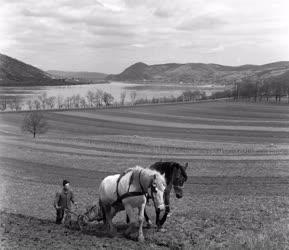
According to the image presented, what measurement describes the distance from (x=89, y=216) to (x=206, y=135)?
167ft

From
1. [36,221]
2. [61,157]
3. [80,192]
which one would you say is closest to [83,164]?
[61,157]

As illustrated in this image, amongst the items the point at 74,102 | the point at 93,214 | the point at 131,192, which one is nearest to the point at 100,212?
the point at 93,214

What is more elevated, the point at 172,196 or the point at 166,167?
the point at 166,167

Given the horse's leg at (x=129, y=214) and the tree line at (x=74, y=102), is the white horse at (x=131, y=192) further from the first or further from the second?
the tree line at (x=74, y=102)

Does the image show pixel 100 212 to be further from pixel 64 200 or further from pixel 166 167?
pixel 166 167

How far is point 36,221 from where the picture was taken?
497 inches

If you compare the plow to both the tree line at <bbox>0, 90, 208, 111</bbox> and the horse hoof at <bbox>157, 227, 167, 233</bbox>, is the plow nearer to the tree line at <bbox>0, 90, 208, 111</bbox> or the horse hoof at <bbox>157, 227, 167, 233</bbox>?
the horse hoof at <bbox>157, 227, 167, 233</bbox>

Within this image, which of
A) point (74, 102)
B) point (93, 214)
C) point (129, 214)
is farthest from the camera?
point (74, 102)

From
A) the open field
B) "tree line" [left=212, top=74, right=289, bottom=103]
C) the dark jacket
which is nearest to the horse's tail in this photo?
the open field

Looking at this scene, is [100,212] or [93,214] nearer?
[100,212]

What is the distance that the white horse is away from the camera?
10.3m

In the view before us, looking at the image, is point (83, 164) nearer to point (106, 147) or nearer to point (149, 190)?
point (106, 147)

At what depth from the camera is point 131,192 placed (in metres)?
10.6

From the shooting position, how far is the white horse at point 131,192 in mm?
10266
